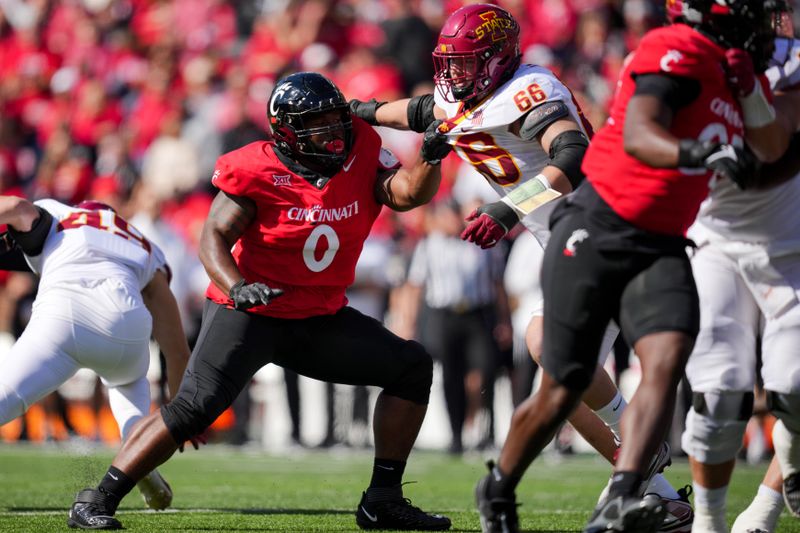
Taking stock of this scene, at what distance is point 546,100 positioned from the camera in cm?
550

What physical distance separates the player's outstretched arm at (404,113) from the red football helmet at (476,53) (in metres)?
0.26

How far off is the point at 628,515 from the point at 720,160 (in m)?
1.09

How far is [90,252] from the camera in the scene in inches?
237

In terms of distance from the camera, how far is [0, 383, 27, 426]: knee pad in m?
5.46

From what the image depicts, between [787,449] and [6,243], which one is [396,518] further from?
[6,243]

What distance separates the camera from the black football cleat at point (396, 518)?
18.1 ft

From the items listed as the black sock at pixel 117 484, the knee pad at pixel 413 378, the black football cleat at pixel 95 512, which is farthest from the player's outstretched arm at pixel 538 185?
the black football cleat at pixel 95 512

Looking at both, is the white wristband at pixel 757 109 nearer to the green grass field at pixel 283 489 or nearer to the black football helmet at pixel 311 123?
the black football helmet at pixel 311 123

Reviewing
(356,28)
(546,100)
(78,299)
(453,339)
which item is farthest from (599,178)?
(356,28)

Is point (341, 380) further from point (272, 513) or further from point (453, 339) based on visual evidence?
point (453, 339)

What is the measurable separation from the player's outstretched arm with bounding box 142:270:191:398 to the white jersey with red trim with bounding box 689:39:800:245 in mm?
3018

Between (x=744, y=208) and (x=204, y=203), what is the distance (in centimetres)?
810

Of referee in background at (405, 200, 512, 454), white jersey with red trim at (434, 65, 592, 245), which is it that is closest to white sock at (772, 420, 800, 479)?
white jersey with red trim at (434, 65, 592, 245)

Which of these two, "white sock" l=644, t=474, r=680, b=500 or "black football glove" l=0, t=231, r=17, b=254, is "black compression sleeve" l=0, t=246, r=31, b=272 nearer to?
"black football glove" l=0, t=231, r=17, b=254
